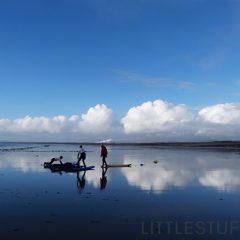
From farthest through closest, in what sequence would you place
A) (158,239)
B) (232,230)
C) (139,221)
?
(139,221)
(232,230)
(158,239)

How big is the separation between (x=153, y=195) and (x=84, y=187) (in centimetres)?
522

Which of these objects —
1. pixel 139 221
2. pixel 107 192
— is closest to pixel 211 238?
pixel 139 221

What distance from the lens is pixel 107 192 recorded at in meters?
22.3

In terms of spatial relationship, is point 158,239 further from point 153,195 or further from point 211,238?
point 153,195

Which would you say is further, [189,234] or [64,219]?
[64,219]

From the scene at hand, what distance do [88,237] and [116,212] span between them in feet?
13.0

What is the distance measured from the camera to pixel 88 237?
12.6 metres

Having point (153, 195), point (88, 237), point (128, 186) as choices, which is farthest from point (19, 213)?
point (128, 186)

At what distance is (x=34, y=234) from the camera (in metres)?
12.9

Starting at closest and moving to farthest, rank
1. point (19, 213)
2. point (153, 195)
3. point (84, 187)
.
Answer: point (19, 213) → point (153, 195) → point (84, 187)

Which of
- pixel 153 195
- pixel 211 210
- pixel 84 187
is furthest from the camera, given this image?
pixel 84 187

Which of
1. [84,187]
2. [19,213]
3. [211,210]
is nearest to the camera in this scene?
[19,213]

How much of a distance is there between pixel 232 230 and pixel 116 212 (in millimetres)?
4944

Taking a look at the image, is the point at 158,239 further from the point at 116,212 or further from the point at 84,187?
the point at 84,187
